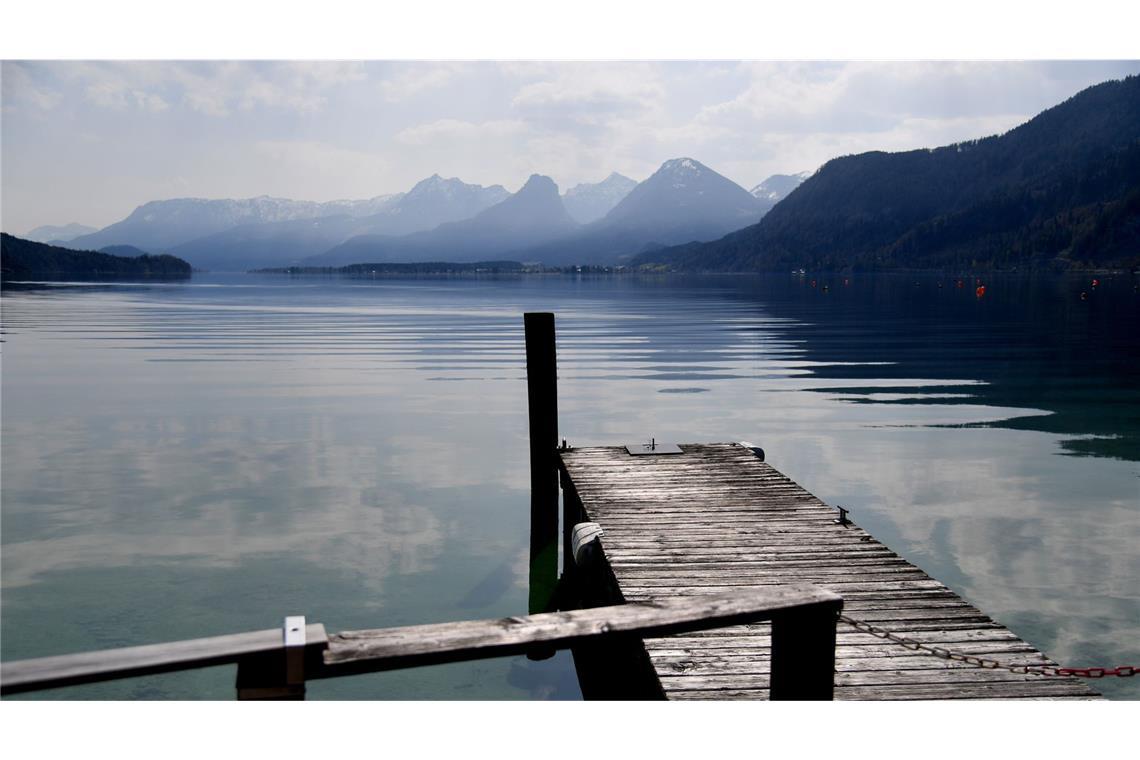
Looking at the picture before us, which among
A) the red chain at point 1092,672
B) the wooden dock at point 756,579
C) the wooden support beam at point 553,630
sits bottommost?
the wooden dock at point 756,579

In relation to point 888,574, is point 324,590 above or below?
below

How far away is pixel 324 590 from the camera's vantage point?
14.4m

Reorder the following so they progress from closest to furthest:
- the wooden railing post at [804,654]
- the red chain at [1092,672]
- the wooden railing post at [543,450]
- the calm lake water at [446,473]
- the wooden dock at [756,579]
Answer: the wooden railing post at [804,654] → the red chain at [1092,672] → the wooden dock at [756,579] → the calm lake water at [446,473] → the wooden railing post at [543,450]

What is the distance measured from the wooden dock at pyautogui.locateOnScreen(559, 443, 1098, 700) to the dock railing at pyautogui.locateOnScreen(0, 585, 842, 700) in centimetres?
162

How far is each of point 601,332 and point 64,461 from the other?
44159 millimetres

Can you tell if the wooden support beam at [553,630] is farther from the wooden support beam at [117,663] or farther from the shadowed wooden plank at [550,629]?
the wooden support beam at [117,663]

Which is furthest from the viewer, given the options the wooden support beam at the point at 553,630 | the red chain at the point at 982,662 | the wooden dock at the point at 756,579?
the wooden dock at the point at 756,579

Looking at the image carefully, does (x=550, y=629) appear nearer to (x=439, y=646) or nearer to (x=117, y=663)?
(x=439, y=646)

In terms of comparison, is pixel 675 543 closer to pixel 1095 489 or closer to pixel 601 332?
pixel 1095 489

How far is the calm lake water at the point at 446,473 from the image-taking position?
13.4 m

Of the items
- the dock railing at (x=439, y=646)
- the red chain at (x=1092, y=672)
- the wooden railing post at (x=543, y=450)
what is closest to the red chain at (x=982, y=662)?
the red chain at (x=1092, y=672)

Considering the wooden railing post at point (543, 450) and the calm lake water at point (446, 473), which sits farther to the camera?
the wooden railing post at point (543, 450)

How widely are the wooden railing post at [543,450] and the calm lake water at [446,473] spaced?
0.53 meters

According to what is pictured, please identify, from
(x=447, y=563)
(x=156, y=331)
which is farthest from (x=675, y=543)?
(x=156, y=331)
